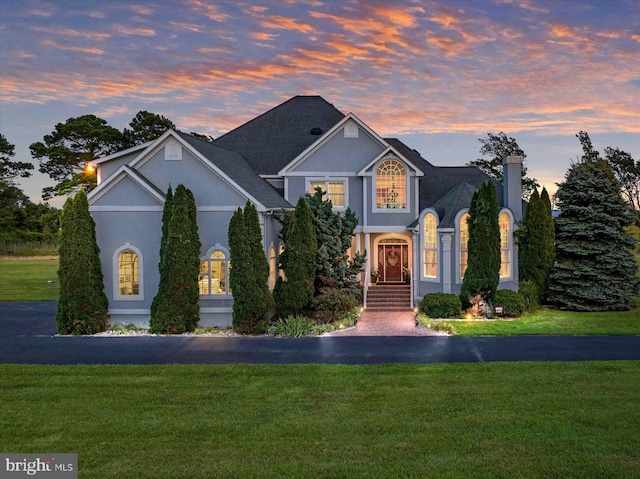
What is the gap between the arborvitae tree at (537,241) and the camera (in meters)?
21.8

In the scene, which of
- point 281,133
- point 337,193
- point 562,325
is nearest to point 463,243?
point 562,325

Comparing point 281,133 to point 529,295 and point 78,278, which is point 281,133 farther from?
point 529,295

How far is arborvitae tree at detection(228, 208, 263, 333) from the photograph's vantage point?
16688 millimetres

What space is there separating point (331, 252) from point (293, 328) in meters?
4.19

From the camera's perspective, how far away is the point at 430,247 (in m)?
21.7

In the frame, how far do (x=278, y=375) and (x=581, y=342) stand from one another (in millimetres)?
9741

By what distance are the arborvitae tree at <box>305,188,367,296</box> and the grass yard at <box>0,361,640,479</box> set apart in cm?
740

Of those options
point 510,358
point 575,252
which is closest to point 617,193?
point 575,252

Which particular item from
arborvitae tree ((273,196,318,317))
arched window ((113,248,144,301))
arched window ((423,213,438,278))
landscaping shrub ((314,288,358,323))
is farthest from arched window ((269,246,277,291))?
arched window ((423,213,438,278))

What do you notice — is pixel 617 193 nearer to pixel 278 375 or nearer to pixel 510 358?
pixel 510 358

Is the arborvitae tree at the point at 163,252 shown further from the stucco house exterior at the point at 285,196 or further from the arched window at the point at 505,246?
the arched window at the point at 505,246

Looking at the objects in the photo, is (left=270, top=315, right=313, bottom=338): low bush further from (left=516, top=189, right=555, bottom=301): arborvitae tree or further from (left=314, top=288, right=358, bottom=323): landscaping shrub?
(left=516, top=189, right=555, bottom=301): arborvitae tree

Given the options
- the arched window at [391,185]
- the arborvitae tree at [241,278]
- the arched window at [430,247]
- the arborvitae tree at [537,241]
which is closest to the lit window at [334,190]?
the arched window at [391,185]

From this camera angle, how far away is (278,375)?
11133 mm
